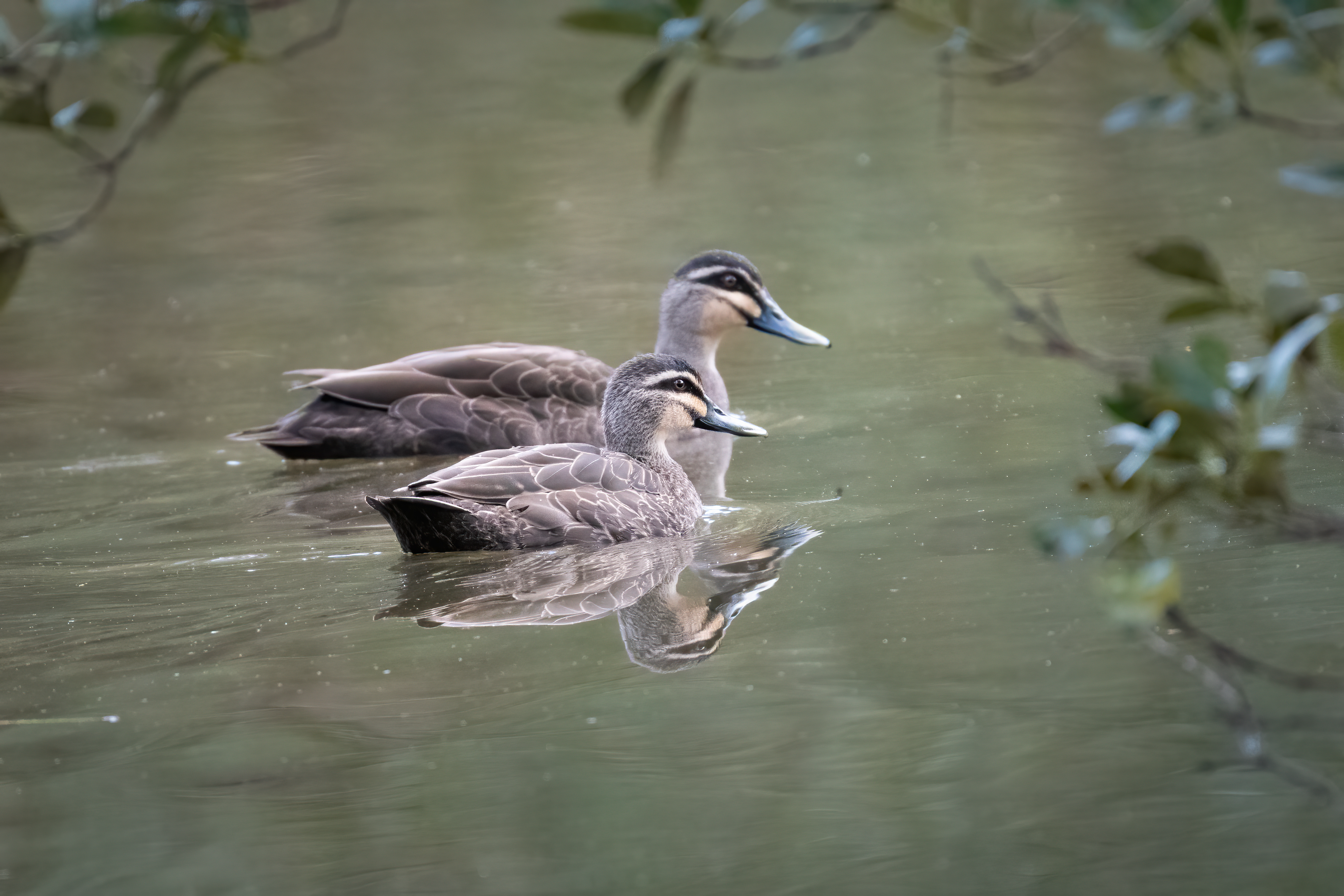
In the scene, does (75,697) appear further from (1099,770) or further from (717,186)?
(717,186)

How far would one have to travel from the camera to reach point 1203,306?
233 centimetres

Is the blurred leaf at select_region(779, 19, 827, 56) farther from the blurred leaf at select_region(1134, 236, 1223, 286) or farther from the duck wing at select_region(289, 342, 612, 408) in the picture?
the duck wing at select_region(289, 342, 612, 408)

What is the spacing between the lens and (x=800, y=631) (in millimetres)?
5398

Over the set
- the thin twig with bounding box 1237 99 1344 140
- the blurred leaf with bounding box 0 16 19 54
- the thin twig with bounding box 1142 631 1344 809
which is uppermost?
the blurred leaf with bounding box 0 16 19 54

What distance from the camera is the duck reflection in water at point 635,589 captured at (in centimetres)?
554

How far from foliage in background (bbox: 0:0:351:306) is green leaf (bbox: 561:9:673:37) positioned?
0.30 meters

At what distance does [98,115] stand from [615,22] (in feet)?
2.43

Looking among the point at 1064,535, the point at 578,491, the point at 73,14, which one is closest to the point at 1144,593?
the point at 1064,535

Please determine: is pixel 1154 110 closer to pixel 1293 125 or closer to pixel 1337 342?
pixel 1293 125

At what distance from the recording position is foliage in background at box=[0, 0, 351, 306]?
81.4 inches

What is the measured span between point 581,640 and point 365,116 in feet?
40.9

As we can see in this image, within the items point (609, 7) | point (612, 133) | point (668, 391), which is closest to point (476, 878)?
point (609, 7)

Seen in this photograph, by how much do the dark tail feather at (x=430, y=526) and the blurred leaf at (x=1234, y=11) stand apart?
4.33 meters

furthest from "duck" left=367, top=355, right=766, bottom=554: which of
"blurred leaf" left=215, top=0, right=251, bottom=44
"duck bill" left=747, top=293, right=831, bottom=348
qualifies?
"blurred leaf" left=215, top=0, right=251, bottom=44
